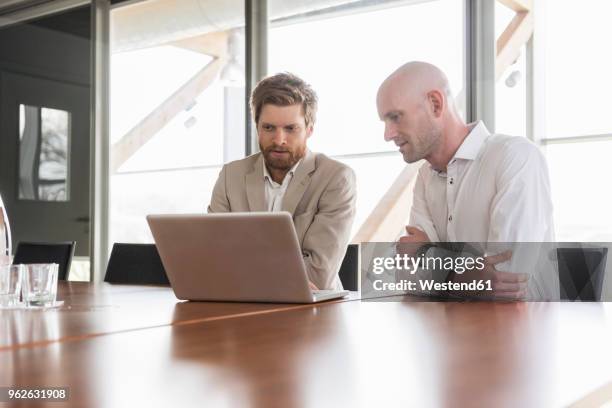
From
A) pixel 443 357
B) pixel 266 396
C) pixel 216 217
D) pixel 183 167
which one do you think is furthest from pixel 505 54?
pixel 266 396

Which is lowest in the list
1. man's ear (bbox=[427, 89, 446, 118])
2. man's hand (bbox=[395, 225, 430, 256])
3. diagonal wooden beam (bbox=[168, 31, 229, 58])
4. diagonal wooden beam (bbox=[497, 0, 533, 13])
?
man's hand (bbox=[395, 225, 430, 256])

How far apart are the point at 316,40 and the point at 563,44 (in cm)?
151

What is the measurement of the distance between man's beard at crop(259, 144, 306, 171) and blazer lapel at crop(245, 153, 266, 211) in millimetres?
56

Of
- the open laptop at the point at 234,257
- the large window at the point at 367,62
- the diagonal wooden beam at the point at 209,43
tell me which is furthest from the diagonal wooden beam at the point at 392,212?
the open laptop at the point at 234,257

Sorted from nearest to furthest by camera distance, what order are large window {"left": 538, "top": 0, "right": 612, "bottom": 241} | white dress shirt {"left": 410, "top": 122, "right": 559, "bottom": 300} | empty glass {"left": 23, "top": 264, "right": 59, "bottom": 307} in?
1. empty glass {"left": 23, "top": 264, "right": 59, "bottom": 307}
2. white dress shirt {"left": 410, "top": 122, "right": 559, "bottom": 300}
3. large window {"left": 538, "top": 0, "right": 612, "bottom": 241}

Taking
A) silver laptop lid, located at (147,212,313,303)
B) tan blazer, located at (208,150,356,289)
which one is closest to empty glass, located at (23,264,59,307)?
silver laptop lid, located at (147,212,313,303)

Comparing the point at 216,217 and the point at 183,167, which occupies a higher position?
the point at 183,167

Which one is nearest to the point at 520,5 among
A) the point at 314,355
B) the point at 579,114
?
the point at 579,114

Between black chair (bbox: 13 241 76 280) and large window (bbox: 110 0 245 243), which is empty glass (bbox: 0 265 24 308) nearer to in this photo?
black chair (bbox: 13 241 76 280)

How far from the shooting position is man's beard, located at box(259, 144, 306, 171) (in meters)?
2.74

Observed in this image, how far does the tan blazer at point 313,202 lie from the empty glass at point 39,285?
→ 105 centimetres

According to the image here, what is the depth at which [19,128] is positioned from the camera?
599cm

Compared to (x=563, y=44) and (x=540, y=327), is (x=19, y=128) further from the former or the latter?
(x=540, y=327)

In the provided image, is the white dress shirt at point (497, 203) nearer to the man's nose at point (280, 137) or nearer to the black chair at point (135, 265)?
the man's nose at point (280, 137)
